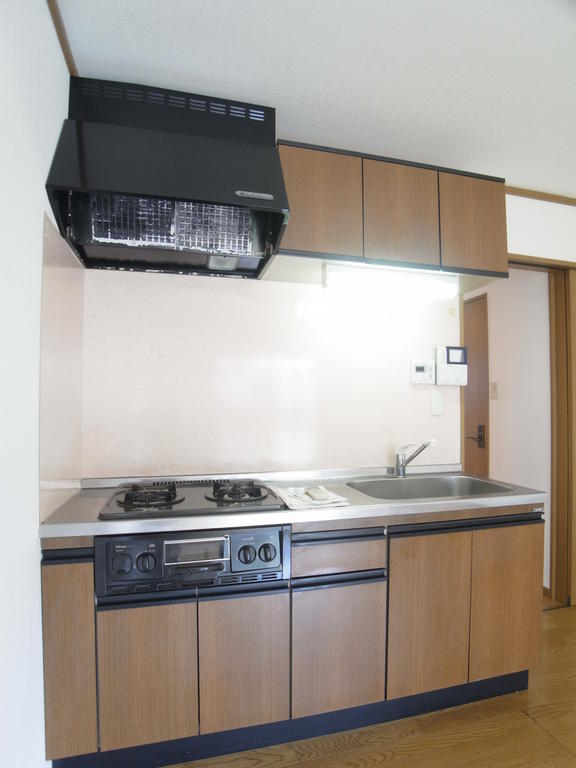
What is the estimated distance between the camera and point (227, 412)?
2170 millimetres

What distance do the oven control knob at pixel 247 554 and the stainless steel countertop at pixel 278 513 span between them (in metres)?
0.09

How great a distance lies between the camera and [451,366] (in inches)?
98.7

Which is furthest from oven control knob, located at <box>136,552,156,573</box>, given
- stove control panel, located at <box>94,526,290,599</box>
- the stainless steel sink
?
the stainless steel sink

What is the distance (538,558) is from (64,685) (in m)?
1.98

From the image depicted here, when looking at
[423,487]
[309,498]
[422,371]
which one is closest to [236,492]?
[309,498]

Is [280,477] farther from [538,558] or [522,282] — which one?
[522,282]

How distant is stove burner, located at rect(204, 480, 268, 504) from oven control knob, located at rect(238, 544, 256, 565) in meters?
0.18

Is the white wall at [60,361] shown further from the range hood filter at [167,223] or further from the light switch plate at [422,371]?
the light switch plate at [422,371]

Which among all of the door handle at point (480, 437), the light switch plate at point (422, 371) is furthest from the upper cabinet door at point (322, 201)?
the door handle at point (480, 437)

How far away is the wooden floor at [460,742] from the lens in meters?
1.60

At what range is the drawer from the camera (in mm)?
1629

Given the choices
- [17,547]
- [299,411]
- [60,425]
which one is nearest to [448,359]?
[299,411]

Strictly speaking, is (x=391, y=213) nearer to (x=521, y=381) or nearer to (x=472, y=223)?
(x=472, y=223)

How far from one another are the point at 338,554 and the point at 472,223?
1.73 metres
